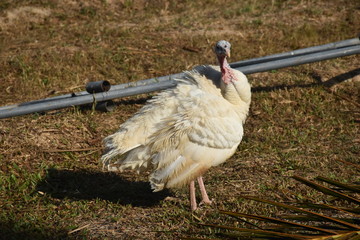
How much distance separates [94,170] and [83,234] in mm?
1384

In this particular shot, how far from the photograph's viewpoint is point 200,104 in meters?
4.73

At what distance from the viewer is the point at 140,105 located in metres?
7.20

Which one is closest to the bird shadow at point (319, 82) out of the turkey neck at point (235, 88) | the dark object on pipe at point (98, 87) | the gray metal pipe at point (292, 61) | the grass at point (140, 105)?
the grass at point (140, 105)

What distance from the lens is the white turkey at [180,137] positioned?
463 cm

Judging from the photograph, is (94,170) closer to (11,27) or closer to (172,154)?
(172,154)

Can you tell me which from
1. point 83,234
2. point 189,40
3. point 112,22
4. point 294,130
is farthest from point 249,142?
point 112,22

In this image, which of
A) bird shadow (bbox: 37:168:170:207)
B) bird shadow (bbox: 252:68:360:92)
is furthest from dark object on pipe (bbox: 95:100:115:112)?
bird shadow (bbox: 252:68:360:92)

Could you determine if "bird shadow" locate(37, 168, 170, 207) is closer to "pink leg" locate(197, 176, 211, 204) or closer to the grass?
the grass

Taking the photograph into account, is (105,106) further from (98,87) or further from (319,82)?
(319,82)

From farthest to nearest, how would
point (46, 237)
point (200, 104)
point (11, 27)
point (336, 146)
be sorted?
point (11, 27)
point (336, 146)
point (200, 104)
point (46, 237)

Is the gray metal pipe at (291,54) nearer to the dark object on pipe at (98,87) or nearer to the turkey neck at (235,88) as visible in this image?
the dark object on pipe at (98,87)

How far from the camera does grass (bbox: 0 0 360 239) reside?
4.92 metres

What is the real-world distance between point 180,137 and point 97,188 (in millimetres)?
1287

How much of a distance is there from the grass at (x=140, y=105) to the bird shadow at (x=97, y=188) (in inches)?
0.5
